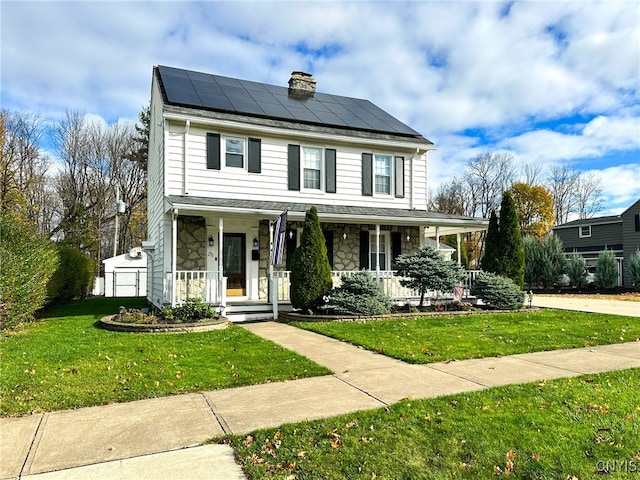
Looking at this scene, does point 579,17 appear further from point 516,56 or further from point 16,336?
point 16,336

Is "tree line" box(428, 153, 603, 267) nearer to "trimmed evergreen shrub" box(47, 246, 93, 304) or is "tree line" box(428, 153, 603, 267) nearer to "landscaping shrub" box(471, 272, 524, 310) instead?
"landscaping shrub" box(471, 272, 524, 310)

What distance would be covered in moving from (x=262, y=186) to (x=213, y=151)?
175 cm

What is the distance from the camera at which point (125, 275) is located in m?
22.8

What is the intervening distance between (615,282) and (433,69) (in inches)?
656

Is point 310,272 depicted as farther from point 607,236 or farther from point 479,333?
point 607,236

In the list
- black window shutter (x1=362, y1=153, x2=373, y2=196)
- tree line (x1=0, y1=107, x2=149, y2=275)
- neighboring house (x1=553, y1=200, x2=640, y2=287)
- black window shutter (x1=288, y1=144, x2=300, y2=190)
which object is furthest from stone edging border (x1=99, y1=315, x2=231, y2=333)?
neighboring house (x1=553, y1=200, x2=640, y2=287)

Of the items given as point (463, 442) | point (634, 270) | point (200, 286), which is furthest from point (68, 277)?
point (634, 270)

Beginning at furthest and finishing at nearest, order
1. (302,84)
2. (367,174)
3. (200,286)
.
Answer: (302,84), (367,174), (200,286)

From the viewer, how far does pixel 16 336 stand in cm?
853

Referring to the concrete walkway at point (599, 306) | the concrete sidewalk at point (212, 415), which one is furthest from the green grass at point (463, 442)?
the concrete walkway at point (599, 306)

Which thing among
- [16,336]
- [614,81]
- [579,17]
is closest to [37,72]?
[16,336]

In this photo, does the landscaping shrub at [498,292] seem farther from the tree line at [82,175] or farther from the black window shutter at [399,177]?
the tree line at [82,175]

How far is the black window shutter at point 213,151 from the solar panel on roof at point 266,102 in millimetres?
921

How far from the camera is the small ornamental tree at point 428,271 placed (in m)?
11.8
